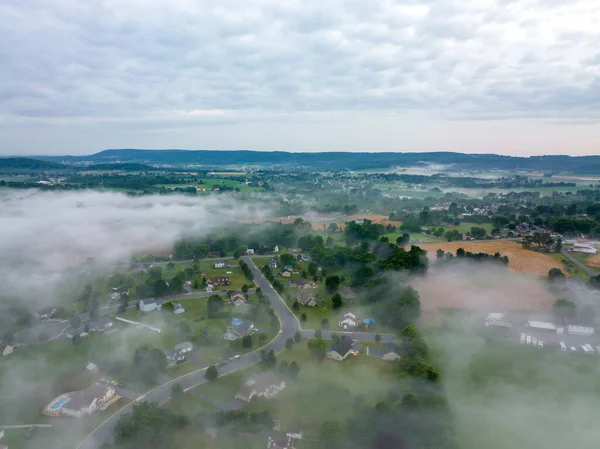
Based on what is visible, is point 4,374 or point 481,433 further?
point 4,374

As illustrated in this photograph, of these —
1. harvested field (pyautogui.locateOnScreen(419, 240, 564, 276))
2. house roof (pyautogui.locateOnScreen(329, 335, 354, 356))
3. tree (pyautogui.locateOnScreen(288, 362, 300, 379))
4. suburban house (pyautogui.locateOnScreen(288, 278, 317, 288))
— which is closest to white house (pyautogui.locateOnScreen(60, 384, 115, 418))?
tree (pyautogui.locateOnScreen(288, 362, 300, 379))

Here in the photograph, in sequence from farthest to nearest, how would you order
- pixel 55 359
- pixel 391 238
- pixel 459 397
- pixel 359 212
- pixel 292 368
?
pixel 359 212 → pixel 391 238 → pixel 55 359 → pixel 292 368 → pixel 459 397

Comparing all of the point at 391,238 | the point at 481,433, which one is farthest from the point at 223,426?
the point at 391,238

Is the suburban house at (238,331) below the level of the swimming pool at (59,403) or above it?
above

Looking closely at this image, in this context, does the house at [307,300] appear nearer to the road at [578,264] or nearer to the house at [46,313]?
the house at [46,313]

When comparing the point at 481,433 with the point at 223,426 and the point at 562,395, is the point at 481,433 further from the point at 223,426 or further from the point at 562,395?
the point at 223,426

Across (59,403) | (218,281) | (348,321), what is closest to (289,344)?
(348,321)

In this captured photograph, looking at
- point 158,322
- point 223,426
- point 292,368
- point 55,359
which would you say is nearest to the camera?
point 223,426

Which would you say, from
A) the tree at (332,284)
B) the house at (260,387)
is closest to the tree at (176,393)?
the house at (260,387)
